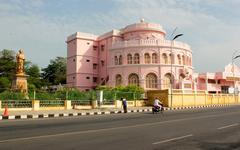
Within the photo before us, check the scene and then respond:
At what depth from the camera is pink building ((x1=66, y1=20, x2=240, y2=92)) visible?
186 feet

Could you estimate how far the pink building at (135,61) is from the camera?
186 feet

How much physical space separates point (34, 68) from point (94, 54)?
1488 centimetres

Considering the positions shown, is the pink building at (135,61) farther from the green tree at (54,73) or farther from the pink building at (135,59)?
the green tree at (54,73)

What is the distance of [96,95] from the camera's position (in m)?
32.6

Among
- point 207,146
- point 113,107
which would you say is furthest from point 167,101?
point 207,146

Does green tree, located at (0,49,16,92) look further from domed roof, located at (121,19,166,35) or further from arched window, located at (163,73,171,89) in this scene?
arched window, located at (163,73,171,89)

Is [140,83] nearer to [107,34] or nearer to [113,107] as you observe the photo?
[107,34]

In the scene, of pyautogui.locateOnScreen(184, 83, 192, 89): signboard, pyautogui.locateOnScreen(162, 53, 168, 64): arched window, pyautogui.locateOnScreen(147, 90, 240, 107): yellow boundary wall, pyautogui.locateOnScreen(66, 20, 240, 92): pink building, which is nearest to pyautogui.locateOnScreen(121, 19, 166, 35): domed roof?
pyautogui.locateOnScreen(66, 20, 240, 92): pink building

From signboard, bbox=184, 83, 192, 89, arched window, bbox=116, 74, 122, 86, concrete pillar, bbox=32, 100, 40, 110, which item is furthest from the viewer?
arched window, bbox=116, 74, 122, 86

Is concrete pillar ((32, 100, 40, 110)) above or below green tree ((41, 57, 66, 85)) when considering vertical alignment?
below

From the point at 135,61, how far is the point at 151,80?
4219 millimetres

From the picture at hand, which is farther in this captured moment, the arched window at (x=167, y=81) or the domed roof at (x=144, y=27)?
the domed roof at (x=144, y=27)

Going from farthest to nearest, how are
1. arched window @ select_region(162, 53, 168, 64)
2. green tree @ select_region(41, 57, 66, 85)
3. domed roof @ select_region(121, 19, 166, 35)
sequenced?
green tree @ select_region(41, 57, 66, 85) < domed roof @ select_region(121, 19, 166, 35) < arched window @ select_region(162, 53, 168, 64)

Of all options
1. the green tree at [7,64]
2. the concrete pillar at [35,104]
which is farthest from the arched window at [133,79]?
the concrete pillar at [35,104]
